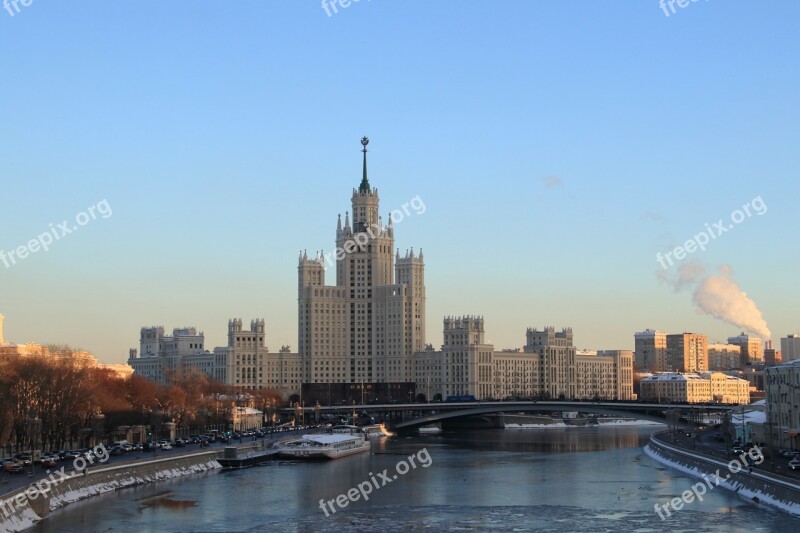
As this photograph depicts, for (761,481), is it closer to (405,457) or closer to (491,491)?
(491,491)

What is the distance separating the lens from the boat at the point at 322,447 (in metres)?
127

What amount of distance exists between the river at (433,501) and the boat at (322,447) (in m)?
5.26

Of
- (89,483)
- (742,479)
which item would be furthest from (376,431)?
(742,479)

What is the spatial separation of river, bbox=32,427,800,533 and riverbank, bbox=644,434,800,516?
3.26 ft

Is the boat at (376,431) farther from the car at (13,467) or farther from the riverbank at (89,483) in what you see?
the car at (13,467)

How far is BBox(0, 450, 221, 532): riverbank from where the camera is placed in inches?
2594

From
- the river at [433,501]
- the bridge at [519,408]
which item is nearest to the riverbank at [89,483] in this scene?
the river at [433,501]

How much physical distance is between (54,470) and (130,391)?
2915 inches

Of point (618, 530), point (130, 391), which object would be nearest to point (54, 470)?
point (618, 530)

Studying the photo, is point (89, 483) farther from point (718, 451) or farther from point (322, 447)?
point (718, 451)

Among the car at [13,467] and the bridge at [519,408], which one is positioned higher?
the bridge at [519,408]

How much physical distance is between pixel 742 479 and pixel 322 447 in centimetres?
5678

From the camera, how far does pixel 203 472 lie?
103 m

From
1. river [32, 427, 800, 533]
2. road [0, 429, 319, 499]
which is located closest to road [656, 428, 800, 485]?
river [32, 427, 800, 533]
